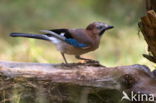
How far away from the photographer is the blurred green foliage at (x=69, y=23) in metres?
6.65

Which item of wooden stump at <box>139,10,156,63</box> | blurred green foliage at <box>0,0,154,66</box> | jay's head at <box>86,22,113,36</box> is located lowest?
wooden stump at <box>139,10,156,63</box>

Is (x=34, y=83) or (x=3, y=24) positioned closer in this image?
(x=34, y=83)

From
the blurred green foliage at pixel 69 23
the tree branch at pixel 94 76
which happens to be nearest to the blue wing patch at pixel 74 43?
the tree branch at pixel 94 76

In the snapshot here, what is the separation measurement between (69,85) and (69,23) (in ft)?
14.1

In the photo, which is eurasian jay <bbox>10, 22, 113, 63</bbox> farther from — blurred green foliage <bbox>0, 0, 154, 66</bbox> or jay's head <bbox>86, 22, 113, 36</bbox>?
blurred green foliage <bbox>0, 0, 154, 66</bbox>

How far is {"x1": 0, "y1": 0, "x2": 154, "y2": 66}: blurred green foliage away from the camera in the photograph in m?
6.65

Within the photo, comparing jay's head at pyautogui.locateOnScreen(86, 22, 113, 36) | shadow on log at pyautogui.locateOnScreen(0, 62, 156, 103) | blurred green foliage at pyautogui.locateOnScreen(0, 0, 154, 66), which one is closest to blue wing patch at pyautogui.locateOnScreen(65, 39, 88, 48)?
jay's head at pyautogui.locateOnScreen(86, 22, 113, 36)

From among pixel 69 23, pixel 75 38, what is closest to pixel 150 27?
pixel 75 38

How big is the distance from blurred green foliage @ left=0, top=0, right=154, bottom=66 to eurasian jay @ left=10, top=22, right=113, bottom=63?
1416mm

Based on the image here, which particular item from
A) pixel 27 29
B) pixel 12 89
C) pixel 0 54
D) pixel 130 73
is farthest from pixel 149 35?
pixel 27 29

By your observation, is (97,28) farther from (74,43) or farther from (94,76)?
(94,76)

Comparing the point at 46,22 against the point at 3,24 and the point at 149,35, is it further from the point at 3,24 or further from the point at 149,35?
the point at 149,35

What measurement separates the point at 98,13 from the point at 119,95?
4505mm

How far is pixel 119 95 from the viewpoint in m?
3.99
